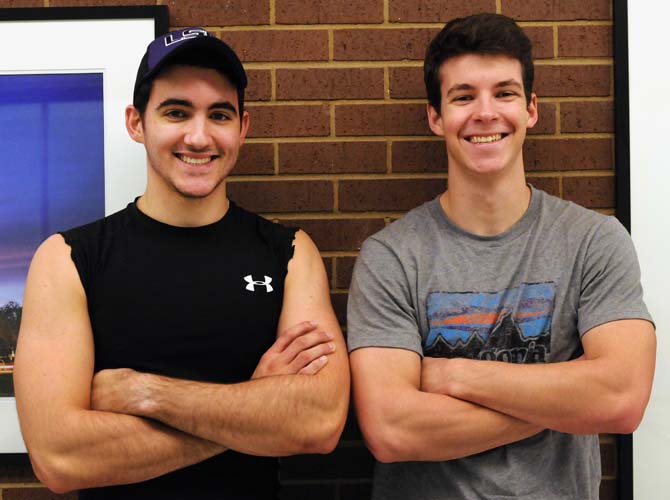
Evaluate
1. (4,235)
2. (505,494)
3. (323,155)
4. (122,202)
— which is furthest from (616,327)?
(4,235)

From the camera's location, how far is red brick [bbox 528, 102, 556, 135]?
2.31m

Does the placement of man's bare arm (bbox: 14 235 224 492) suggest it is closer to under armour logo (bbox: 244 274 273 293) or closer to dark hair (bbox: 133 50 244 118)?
under armour logo (bbox: 244 274 273 293)


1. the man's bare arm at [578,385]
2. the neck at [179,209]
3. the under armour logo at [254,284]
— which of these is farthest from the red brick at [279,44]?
the man's bare arm at [578,385]

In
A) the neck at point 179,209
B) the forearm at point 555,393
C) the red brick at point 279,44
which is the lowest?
the forearm at point 555,393

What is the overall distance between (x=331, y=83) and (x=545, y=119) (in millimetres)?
750

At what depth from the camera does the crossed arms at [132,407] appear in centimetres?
163

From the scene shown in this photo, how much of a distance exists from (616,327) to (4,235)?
1923 mm

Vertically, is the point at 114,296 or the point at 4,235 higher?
the point at 4,235

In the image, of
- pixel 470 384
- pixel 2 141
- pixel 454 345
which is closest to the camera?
pixel 470 384

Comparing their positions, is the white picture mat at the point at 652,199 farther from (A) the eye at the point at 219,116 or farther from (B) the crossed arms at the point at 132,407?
(A) the eye at the point at 219,116

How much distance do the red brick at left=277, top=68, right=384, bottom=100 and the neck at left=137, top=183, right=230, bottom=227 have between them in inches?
22.6

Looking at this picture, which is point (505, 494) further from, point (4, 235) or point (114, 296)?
point (4, 235)

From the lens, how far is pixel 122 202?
2254 mm

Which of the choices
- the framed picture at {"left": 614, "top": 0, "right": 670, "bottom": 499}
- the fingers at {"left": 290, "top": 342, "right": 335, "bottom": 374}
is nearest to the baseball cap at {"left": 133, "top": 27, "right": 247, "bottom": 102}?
the fingers at {"left": 290, "top": 342, "right": 335, "bottom": 374}
